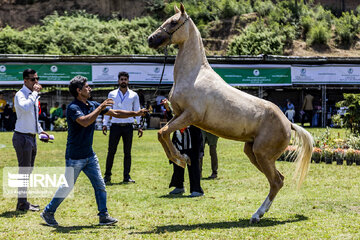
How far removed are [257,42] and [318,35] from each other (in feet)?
21.0

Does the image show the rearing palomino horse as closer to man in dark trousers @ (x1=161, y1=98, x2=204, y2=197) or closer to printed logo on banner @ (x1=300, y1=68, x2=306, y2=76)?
man in dark trousers @ (x1=161, y1=98, x2=204, y2=197)

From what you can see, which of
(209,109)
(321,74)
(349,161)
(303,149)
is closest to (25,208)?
(209,109)

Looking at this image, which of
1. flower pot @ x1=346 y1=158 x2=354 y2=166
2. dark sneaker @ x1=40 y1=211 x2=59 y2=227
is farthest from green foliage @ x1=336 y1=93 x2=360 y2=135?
dark sneaker @ x1=40 y1=211 x2=59 y2=227

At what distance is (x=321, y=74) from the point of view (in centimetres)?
2928

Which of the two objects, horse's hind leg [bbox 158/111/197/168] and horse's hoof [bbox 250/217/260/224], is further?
horse's hoof [bbox 250/217/260/224]

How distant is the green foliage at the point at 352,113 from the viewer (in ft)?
51.1

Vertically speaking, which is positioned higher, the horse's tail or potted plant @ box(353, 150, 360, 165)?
the horse's tail

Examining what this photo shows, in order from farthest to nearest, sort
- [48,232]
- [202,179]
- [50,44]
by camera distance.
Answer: [50,44], [202,179], [48,232]

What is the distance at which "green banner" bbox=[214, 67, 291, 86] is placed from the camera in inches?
1154

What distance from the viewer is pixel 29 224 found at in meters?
7.41

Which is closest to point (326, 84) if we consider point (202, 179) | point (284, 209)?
point (202, 179)

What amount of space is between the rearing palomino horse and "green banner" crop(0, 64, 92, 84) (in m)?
22.0

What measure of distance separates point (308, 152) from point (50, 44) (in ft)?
128

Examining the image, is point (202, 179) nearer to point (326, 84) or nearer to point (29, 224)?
point (29, 224)
